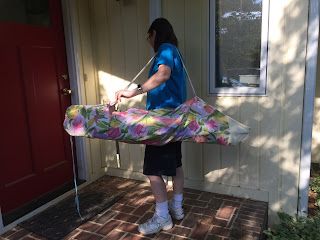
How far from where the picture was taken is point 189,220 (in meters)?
2.65

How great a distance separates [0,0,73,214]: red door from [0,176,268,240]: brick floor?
54cm

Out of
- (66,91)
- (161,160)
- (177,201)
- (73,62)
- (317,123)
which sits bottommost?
(177,201)

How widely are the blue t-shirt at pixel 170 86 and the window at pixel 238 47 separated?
69cm

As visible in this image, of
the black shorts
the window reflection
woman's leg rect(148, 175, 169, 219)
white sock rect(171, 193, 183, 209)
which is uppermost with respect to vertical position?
the window reflection

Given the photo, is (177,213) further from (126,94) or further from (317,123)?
(317,123)

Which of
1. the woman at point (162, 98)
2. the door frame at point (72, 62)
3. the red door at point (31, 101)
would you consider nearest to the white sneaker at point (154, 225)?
the woman at point (162, 98)

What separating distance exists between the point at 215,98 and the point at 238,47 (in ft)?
1.84

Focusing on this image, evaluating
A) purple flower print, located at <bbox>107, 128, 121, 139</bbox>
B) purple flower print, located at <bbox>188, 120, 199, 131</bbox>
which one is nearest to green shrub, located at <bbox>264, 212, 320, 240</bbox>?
purple flower print, located at <bbox>188, 120, 199, 131</bbox>

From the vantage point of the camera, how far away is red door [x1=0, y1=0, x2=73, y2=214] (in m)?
2.69

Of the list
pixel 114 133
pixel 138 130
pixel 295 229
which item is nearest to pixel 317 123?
pixel 295 229

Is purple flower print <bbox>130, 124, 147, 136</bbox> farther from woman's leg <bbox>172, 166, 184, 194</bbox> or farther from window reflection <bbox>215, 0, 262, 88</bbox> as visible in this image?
window reflection <bbox>215, 0, 262, 88</bbox>

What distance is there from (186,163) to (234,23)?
1.60m

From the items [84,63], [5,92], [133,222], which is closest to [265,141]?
[133,222]

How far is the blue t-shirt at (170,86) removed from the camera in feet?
7.34
